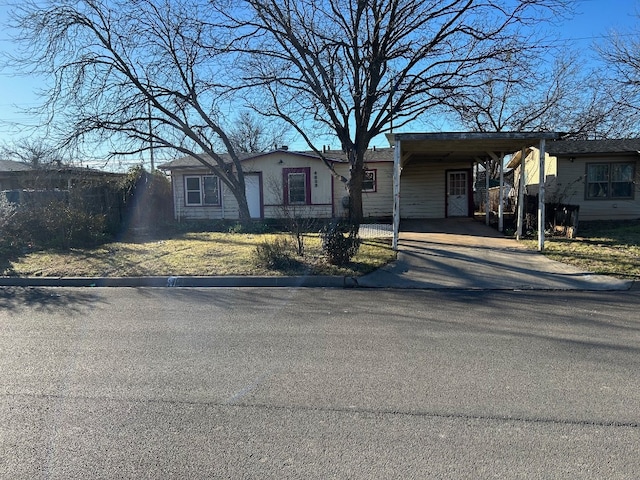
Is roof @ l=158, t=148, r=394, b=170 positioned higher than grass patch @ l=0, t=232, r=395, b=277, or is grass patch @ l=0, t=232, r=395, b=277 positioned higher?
roof @ l=158, t=148, r=394, b=170

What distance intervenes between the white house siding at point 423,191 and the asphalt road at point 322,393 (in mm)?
15203

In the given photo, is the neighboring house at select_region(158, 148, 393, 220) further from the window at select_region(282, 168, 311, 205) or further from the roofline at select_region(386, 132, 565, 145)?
the roofline at select_region(386, 132, 565, 145)

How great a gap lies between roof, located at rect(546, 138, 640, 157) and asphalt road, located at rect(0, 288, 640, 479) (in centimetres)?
1302

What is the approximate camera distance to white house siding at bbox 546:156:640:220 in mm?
18000

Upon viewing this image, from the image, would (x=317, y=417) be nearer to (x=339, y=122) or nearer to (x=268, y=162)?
(x=339, y=122)

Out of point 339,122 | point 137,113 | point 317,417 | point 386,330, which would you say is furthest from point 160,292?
point 137,113

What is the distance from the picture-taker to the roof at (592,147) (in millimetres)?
17312

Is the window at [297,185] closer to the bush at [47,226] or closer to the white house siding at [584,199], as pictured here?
the bush at [47,226]

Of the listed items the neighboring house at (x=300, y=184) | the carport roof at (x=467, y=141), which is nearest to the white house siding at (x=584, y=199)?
the carport roof at (x=467, y=141)

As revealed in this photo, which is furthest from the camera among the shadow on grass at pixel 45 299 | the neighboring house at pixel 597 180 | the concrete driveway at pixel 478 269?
the neighboring house at pixel 597 180

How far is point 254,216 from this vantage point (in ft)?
72.6

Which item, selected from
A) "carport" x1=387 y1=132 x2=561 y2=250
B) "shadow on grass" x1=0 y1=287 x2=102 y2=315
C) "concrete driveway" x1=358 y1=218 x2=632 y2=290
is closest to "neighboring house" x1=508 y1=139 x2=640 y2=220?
"carport" x1=387 y1=132 x2=561 y2=250

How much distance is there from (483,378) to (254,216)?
61.7 ft

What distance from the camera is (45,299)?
774 cm
